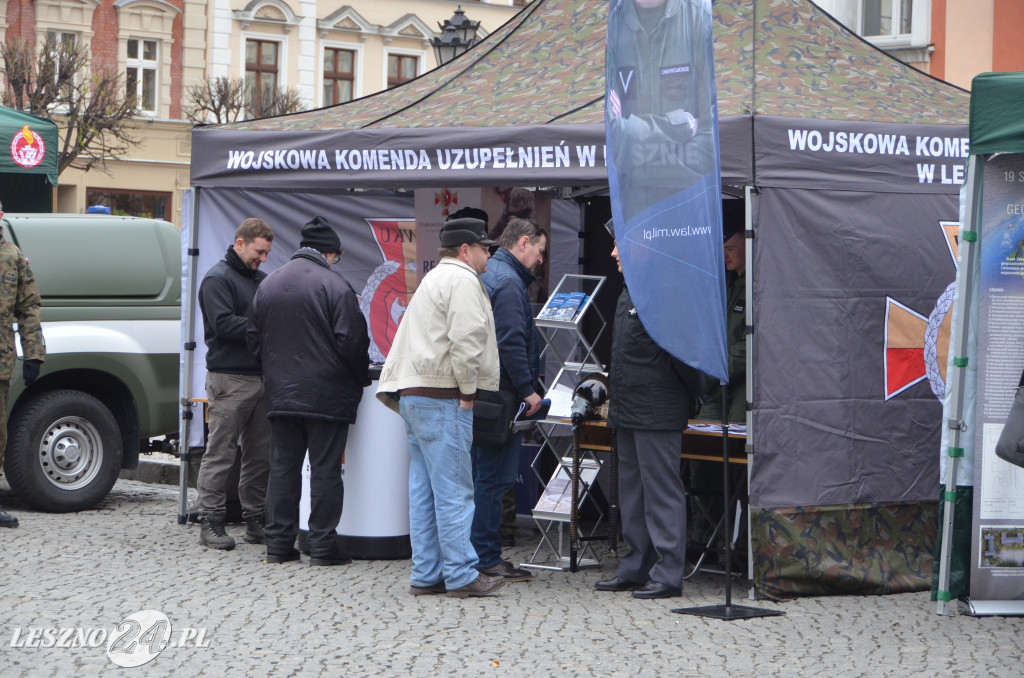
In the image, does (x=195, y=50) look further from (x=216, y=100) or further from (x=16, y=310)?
(x=16, y=310)

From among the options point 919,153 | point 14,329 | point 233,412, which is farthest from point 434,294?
point 14,329

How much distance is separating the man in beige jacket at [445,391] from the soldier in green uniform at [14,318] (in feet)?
9.31

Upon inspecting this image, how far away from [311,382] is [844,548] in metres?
2.97

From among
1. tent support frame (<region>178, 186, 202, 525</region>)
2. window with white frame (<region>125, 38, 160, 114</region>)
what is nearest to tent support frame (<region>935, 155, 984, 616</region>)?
tent support frame (<region>178, 186, 202, 525</region>)

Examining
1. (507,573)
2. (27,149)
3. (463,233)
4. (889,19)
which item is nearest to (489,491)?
(507,573)

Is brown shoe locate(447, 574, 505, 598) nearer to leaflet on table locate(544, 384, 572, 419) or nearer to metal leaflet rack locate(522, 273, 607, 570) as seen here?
metal leaflet rack locate(522, 273, 607, 570)

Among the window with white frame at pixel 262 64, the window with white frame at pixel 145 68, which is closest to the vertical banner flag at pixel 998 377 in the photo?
the window with white frame at pixel 145 68

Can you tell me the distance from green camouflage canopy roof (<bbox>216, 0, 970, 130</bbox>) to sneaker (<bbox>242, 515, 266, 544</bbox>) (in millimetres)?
2418

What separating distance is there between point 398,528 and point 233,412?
1237 mm

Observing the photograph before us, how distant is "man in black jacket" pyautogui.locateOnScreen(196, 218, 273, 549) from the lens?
830 cm

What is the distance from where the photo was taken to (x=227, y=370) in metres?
8.35

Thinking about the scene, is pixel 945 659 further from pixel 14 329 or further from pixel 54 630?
pixel 14 329

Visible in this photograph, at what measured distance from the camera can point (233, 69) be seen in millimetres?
35875

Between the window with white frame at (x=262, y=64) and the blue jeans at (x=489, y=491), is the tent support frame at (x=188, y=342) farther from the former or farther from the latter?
the window with white frame at (x=262, y=64)
